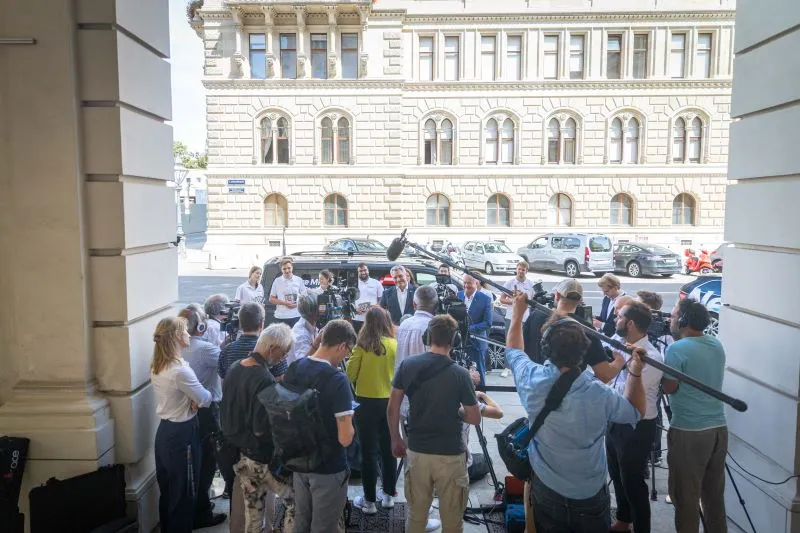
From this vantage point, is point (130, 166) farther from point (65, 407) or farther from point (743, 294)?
point (743, 294)

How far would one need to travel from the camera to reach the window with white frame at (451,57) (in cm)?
3097

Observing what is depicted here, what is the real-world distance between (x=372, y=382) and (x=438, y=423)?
1.24 metres

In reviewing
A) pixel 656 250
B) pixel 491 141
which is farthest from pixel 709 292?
pixel 491 141

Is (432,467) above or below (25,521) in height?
above

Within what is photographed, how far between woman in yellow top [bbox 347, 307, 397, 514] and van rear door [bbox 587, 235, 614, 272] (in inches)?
898

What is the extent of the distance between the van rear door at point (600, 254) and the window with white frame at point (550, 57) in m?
10.9

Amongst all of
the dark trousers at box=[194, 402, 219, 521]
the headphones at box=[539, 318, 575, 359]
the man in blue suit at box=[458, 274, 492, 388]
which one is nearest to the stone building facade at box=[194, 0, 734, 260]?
the man in blue suit at box=[458, 274, 492, 388]

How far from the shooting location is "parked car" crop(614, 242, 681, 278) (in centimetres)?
2502

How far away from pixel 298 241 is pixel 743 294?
2768 centimetres

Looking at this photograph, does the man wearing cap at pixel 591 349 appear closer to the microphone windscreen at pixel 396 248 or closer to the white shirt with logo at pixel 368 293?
the microphone windscreen at pixel 396 248

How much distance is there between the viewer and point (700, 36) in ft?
100

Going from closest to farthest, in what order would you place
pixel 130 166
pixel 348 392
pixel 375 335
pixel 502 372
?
pixel 348 392 < pixel 130 166 < pixel 375 335 < pixel 502 372

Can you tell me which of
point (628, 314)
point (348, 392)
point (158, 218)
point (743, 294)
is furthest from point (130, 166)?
point (743, 294)

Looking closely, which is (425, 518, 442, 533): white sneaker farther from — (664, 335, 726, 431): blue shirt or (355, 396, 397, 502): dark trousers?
(664, 335, 726, 431): blue shirt
